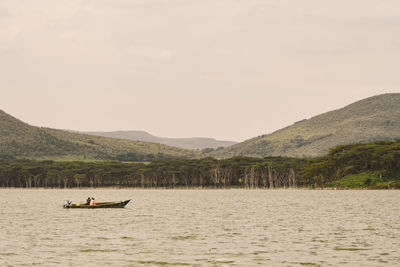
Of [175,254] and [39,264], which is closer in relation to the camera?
[39,264]

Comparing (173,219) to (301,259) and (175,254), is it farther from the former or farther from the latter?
(301,259)

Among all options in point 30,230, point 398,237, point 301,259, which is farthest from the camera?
point 30,230

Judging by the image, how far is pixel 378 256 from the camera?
138 feet

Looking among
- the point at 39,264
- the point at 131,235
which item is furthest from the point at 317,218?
the point at 39,264

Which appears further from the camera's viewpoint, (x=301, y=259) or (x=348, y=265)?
(x=301, y=259)

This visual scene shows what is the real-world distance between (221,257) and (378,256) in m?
12.0

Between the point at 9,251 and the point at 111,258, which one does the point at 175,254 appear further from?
the point at 9,251

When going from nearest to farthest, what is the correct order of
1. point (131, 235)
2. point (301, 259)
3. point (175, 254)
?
point (301, 259) < point (175, 254) < point (131, 235)

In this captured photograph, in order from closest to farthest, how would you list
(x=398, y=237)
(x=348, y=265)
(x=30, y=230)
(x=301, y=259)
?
(x=348, y=265)
(x=301, y=259)
(x=398, y=237)
(x=30, y=230)

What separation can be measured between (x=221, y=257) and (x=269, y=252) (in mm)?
4671

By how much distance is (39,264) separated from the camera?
129ft

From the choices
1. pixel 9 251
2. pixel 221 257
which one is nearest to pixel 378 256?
pixel 221 257

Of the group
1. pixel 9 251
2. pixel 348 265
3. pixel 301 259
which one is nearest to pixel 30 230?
pixel 9 251

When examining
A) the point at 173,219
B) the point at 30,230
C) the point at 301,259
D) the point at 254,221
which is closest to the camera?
the point at 301,259
